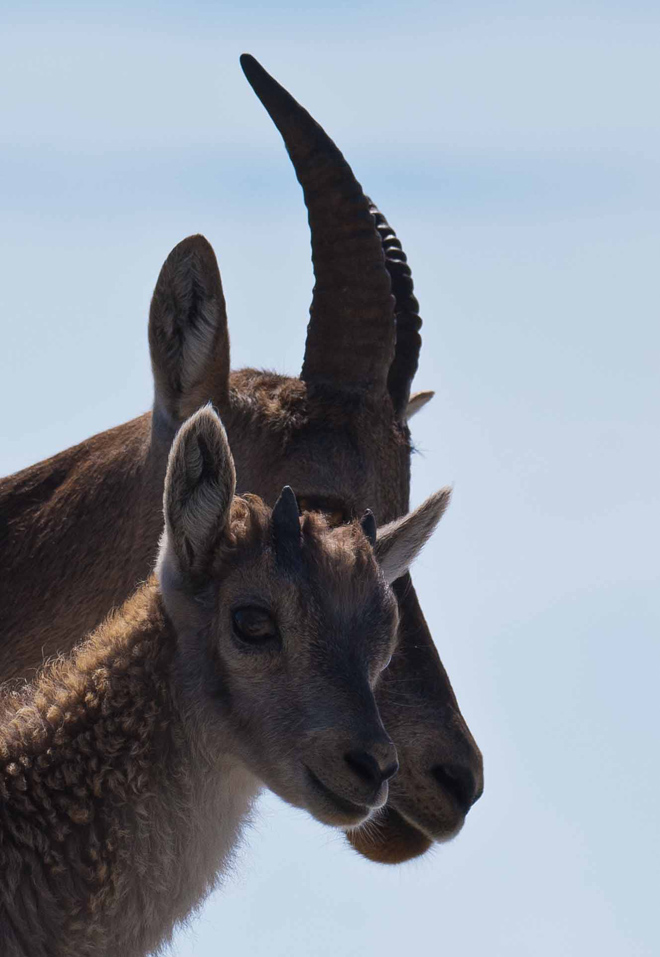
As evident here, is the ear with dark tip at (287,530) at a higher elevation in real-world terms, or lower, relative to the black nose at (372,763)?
higher

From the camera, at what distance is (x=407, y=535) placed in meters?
8.95

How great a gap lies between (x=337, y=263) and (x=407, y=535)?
2.59 meters

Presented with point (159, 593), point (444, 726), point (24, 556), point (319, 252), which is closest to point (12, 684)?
point (24, 556)

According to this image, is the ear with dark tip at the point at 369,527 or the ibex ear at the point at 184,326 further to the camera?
the ibex ear at the point at 184,326

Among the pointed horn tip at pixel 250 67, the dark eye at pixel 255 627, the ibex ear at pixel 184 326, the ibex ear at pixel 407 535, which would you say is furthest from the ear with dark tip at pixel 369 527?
the pointed horn tip at pixel 250 67

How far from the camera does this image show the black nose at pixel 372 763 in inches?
300

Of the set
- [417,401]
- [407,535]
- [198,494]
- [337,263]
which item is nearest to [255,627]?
[198,494]

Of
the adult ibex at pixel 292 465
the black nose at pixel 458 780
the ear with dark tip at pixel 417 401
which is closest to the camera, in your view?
the black nose at pixel 458 780

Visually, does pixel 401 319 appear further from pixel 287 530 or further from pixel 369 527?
pixel 287 530

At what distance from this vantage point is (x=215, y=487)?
8.06 metres

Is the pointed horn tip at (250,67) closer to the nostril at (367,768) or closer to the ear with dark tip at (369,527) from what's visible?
the ear with dark tip at (369,527)

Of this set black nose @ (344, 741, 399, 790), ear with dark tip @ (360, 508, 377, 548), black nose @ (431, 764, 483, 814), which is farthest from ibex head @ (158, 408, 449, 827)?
black nose @ (431, 764, 483, 814)

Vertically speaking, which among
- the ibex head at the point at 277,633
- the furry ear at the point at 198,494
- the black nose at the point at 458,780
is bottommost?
the black nose at the point at 458,780

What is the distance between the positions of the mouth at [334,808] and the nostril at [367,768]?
152mm
